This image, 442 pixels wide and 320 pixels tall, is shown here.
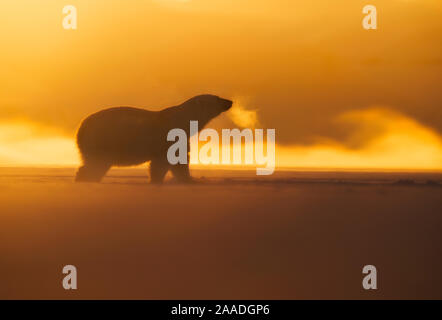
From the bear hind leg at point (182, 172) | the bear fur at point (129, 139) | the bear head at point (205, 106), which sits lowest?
the bear hind leg at point (182, 172)

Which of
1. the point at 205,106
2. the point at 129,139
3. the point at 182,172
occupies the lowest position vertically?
the point at 182,172

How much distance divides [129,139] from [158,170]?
71 cm

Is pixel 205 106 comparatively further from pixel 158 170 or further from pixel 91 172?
pixel 91 172

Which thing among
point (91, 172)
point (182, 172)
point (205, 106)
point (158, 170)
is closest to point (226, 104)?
point (205, 106)

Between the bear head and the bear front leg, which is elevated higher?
the bear head

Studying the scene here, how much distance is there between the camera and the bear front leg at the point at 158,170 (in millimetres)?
8516

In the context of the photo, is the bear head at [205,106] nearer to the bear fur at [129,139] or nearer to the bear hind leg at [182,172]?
the bear fur at [129,139]

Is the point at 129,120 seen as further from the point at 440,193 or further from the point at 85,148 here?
the point at 440,193

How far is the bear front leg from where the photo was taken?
852 centimetres

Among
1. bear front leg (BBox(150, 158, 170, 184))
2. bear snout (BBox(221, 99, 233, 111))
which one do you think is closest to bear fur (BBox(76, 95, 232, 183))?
bear front leg (BBox(150, 158, 170, 184))

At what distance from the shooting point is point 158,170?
8531 millimetres

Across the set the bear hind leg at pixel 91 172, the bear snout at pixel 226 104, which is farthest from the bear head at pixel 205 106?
the bear hind leg at pixel 91 172

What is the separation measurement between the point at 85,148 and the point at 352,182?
14.5 feet

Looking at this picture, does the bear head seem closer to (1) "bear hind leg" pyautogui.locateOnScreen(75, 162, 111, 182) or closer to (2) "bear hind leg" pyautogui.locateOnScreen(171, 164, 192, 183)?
(2) "bear hind leg" pyautogui.locateOnScreen(171, 164, 192, 183)
